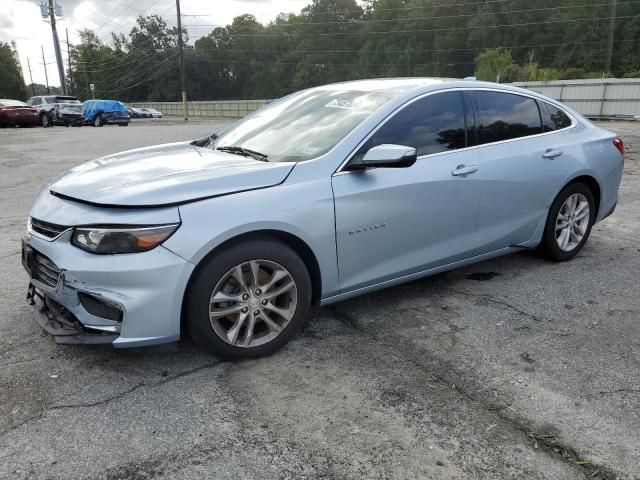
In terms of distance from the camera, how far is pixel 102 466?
234cm

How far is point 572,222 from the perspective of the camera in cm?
493

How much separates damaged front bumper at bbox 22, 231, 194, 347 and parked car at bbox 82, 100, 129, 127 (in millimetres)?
30428

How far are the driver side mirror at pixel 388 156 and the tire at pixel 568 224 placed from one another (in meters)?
1.99

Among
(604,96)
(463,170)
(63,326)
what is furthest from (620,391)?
(604,96)

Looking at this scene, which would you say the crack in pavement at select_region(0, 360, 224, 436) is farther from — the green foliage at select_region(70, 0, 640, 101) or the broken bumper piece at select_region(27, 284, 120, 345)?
the green foliage at select_region(70, 0, 640, 101)

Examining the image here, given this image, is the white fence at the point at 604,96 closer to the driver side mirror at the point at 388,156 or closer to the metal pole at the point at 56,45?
the driver side mirror at the point at 388,156

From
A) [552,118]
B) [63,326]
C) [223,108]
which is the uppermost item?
[552,118]

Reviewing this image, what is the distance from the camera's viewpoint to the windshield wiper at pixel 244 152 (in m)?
3.59

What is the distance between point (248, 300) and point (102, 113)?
30.7 m

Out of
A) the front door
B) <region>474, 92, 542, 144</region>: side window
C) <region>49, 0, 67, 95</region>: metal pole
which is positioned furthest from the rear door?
<region>49, 0, 67, 95</region>: metal pole

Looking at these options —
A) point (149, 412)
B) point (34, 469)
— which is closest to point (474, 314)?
point (149, 412)

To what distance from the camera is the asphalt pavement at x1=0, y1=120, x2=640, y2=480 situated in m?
2.37

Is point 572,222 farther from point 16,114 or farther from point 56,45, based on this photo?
point 56,45

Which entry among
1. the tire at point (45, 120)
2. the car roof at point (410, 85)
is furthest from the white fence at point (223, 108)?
the car roof at point (410, 85)
